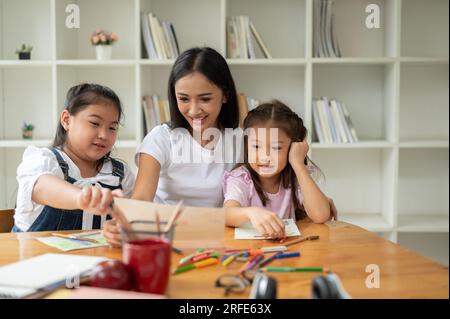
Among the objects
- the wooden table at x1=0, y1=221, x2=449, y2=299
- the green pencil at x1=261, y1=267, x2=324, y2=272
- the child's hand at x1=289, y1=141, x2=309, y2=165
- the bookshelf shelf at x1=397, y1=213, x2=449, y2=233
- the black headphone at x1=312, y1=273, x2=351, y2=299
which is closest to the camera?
the black headphone at x1=312, y1=273, x2=351, y2=299

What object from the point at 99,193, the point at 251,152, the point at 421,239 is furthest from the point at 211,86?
the point at 421,239

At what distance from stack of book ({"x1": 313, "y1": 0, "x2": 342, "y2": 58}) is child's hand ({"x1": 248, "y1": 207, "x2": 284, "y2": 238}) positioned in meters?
1.78

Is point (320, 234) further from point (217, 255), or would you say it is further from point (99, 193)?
point (99, 193)

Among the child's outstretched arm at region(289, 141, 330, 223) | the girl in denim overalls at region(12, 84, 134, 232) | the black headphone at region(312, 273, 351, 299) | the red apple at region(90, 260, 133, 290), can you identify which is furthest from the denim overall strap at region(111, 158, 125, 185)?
the black headphone at region(312, 273, 351, 299)

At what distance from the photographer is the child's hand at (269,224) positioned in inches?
47.4

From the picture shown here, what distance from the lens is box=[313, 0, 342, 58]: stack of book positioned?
110 inches

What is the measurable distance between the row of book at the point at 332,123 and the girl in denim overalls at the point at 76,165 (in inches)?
53.2

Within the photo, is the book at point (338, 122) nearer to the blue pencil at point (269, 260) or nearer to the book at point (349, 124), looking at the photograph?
the book at point (349, 124)

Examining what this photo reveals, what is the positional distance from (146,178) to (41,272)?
2.52 ft

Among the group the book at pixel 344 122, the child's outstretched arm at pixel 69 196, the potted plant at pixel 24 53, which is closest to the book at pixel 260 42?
the book at pixel 344 122

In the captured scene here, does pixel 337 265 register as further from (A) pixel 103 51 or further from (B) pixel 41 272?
(A) pixel 103 51

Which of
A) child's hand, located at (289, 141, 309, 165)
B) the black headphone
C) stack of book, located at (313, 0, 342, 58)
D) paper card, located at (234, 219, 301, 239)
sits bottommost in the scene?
paper card, located at (234, 219, 301, 239)

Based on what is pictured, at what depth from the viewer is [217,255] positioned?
1.05 metres

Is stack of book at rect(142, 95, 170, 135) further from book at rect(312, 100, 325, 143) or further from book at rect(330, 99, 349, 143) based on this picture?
book at rect(330, 99, 349, 143)
